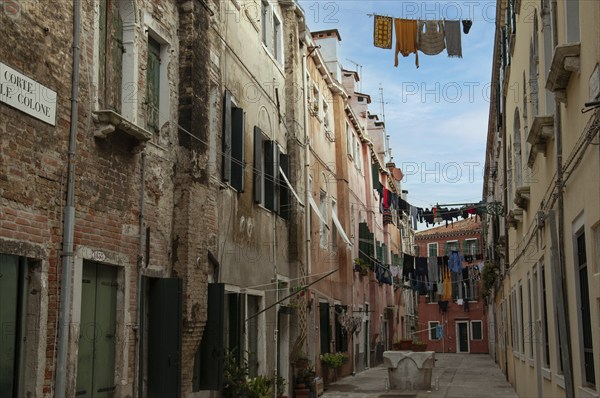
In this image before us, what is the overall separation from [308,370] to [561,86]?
11.3 m

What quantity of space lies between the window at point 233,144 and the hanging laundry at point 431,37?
13.9ft

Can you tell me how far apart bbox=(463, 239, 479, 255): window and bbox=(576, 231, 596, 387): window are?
1928 inches

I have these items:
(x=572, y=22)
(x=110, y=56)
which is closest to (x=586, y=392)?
(x=572, y=22)

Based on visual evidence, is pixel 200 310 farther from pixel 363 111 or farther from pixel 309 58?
pixel 363 111

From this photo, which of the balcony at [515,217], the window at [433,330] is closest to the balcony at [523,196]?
the balcony at [515,217]

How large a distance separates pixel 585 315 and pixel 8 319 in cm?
578

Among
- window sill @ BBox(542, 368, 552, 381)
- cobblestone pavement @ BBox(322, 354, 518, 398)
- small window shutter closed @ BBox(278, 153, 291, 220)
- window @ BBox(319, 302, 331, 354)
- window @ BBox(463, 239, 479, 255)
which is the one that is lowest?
cobblestone pavement @ BBox(322, 354, 518, 398)

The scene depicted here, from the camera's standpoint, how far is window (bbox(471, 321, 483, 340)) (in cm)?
5194

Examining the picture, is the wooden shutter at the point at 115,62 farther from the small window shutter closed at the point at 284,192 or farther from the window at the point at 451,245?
the window at the point at 451,245

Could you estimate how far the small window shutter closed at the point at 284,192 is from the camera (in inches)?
649

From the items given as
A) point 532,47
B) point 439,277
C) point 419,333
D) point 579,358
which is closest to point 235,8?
point 532,47

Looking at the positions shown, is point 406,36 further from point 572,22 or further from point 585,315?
point 585,315

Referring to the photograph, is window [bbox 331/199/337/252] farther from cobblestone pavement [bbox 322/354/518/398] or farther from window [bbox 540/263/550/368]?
window [bbox 540/263/550/368]

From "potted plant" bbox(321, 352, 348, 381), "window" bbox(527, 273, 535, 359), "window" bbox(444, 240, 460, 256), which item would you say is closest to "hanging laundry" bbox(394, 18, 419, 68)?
"window" bbox(527, 273, 535, 359)
